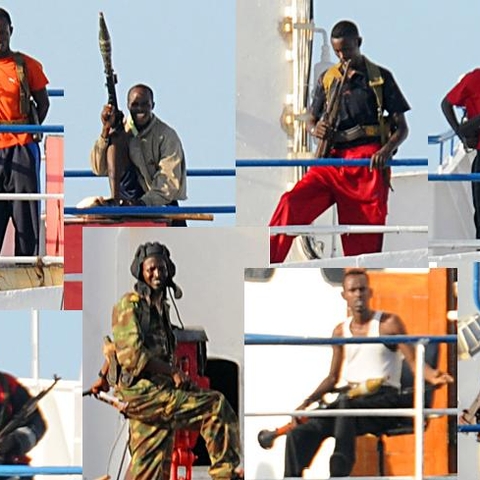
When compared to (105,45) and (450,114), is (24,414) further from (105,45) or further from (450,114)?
(450,114)

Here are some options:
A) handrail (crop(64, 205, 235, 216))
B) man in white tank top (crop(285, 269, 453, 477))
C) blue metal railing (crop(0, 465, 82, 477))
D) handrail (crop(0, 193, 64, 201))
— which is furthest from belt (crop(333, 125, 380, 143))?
blue metal railing (crop(0, 465, 82, 477))

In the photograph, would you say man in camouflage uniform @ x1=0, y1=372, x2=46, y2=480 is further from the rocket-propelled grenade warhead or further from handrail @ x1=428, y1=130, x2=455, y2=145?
handrail @ x1=428, y1=130, x2=455, y2=145

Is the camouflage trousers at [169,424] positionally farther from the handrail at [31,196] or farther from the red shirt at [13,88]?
the red shirt at [13,88]

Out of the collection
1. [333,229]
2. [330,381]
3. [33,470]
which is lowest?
[33,470]

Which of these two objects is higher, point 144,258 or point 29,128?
point 29,128

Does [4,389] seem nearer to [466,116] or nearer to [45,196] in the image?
[45,196]

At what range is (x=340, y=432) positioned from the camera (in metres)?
5.85

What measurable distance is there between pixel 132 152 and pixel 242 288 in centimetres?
43

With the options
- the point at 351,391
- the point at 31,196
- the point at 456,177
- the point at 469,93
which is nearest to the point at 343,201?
the point at 456,177

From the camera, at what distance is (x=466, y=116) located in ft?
18.7

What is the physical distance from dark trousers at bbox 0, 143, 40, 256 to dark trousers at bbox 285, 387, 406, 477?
845mm

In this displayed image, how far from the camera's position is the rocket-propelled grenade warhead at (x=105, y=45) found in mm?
5414

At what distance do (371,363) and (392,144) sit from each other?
24.0 inches

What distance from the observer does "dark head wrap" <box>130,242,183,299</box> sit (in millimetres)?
5523
